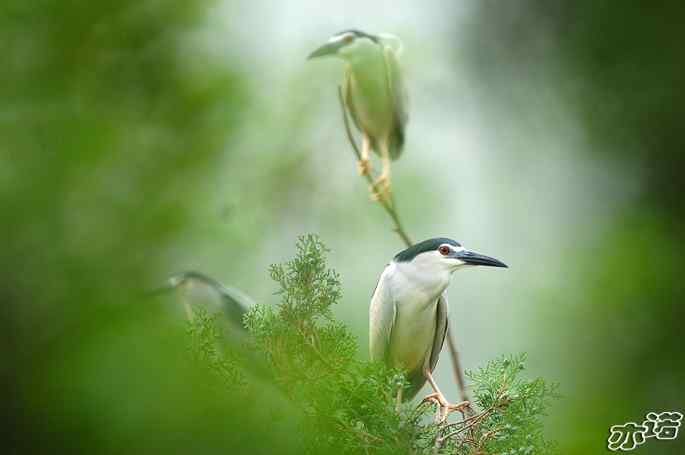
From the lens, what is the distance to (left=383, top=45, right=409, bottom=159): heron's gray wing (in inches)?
57.2

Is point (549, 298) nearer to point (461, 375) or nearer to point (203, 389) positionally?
point (461, 375)

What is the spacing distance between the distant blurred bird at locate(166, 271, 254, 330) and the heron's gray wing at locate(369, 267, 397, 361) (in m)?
0.34

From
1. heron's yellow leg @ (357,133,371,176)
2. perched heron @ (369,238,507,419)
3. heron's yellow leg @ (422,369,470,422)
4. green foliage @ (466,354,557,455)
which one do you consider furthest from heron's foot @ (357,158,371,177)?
green foliage @ (466,354,557,455)

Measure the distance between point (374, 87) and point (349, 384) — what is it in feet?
2.68

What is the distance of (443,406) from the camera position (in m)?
1.02

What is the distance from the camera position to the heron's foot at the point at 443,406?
938mm

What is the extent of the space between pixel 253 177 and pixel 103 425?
2063 millimetres

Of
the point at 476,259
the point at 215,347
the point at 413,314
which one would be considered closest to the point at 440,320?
the point at 413,314

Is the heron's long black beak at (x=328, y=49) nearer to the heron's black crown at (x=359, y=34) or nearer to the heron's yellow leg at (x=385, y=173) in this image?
the heron's black crown at (x=359, y=34)

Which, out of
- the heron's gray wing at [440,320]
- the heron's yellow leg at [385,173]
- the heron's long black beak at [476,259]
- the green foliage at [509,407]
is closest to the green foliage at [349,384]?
the green foliage at [509,407]

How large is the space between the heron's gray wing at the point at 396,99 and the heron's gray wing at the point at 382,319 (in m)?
0.38

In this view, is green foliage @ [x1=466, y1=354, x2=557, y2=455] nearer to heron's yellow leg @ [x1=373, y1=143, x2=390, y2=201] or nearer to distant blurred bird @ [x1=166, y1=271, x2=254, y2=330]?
distant blurred bird @ [x1=166, y1=271, x2=254, y2=330]

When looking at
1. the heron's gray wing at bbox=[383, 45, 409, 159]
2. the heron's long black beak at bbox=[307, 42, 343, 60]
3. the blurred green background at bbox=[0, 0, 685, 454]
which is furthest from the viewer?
the heron's gray wing at bbox=[383, 45, 409, 159]

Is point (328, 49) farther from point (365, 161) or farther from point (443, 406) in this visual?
point (443, 406)
